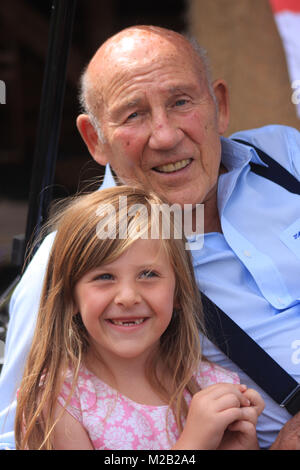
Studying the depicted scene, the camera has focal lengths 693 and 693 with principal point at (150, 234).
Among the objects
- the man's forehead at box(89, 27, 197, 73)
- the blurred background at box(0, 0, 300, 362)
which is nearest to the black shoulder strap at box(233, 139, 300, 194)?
the man's forehead at box(89, 27, 197, 73)

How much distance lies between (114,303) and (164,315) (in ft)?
0.37

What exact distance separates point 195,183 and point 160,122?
7.1 inches

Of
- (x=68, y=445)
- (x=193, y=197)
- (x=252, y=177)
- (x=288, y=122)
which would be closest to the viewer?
(x=68, y=445)

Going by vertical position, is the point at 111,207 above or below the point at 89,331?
above

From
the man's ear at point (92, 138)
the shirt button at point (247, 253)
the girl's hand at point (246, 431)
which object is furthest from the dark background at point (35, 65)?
the girl's hand at point (246, 431)

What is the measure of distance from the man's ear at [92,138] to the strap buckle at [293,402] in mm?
798

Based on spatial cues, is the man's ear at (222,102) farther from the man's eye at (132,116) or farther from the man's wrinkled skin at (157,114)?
the man's eye at (132,116)

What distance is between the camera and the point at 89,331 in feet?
4.68

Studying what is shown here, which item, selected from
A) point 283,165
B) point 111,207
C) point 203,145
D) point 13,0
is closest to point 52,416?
point 111,207

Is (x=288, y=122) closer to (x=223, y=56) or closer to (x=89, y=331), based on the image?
(x=223, y=56)

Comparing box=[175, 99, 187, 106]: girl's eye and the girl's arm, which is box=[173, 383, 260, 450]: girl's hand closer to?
the girl's arm

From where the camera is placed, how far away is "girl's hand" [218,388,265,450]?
1.35 meters

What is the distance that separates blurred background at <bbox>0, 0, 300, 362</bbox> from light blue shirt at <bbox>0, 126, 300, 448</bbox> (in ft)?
1.10

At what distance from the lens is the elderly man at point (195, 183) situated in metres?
1.63
